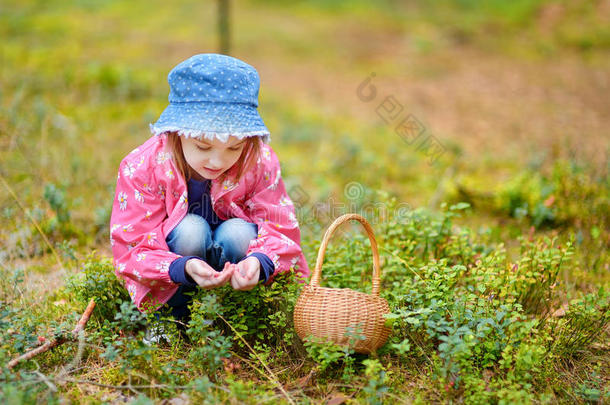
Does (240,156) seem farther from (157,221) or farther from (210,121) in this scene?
Result: (157,221)

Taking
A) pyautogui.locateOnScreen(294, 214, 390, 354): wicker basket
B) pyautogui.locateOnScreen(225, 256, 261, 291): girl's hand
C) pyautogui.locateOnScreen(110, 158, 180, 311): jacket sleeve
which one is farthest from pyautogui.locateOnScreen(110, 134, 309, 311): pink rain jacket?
pyautogui.locateOnScreen(294, 214, 390, 354): wicker basket

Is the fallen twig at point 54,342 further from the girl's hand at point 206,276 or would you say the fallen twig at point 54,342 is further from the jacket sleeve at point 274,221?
the jacket sleeve at point 274,221

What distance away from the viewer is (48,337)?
7.14ft

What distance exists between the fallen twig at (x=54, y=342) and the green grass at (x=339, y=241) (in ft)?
0.15

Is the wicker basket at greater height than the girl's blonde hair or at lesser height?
lesser

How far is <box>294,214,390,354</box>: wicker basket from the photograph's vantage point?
207 centimetres

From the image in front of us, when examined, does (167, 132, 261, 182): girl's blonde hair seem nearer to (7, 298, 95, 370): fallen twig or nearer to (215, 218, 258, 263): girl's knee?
(215, 218, 258, 263): girl's knee

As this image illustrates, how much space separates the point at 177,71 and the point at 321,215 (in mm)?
1942

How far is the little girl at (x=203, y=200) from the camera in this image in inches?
82.7

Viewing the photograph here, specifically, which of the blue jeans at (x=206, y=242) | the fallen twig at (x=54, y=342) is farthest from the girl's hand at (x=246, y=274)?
the fallen twig at (x=54, y=342)

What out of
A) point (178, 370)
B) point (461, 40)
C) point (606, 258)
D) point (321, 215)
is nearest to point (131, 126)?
point (321, 215)

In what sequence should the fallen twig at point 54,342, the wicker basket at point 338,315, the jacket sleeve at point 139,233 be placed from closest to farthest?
the fallen twig at point 54,342 → the wicker basket at point 338,315 → the jacket sleeve at point 139,233

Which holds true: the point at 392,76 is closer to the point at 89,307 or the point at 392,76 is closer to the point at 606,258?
the point at 606,258

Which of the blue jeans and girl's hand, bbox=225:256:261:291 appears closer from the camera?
girl's hand, bbox=225:256:261:291
